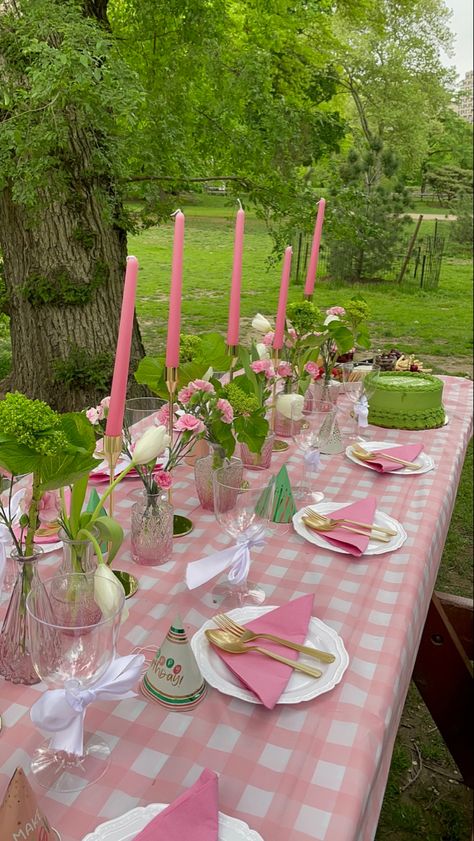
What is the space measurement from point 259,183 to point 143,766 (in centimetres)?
270

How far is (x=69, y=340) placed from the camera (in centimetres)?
286

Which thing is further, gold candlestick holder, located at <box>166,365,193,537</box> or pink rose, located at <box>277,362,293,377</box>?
pink rose, located at <box>277,362,293,377</box>

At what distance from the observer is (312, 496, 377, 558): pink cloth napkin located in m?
0.98

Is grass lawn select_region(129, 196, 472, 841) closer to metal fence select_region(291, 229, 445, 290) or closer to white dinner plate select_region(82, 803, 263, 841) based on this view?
metal fence select_region(291, 229, 445, 290)

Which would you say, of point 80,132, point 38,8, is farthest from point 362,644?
point 80,132

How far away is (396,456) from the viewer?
1.36 metres

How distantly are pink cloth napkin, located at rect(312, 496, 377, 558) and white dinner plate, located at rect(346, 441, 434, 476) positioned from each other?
21 cm

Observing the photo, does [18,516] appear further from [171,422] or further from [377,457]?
[377,457]

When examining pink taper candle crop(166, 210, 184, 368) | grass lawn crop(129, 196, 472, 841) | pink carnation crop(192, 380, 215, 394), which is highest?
pink taper candle crop(166, 210, 184, 368)

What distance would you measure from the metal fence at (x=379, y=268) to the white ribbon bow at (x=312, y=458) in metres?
1.98

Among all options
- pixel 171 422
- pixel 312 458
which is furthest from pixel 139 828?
pixel 312 458

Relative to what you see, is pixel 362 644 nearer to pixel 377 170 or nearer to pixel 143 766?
pixel 143 766

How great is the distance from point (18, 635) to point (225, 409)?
43 cm

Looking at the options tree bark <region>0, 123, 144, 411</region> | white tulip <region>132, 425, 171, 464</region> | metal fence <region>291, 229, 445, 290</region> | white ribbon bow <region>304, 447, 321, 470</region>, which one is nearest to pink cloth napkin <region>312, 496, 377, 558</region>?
white ribbon bow <region>304, 447, 321, 470</region>
